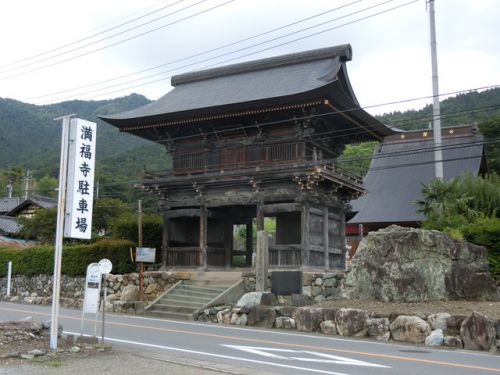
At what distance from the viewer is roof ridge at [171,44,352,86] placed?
85.3 ft

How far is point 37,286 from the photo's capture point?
101 feet

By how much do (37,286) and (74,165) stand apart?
21.8m

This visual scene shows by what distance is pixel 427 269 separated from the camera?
17234 millimetres

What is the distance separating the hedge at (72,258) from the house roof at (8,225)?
17.5 m

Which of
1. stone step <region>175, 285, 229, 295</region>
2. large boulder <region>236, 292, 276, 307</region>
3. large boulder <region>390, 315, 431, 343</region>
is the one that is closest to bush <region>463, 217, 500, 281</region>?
large boulder <region>390, 315, 431, 343</region>

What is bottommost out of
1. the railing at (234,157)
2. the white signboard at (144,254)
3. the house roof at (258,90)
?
the white signboard at (144,254)

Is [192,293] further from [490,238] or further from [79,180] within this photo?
[79,180]

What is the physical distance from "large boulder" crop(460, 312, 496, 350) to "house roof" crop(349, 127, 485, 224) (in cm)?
2162

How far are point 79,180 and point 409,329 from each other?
9.45 m

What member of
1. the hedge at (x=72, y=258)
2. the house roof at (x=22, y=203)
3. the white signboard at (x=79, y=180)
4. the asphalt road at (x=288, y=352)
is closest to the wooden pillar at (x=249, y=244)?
the hedge at (x=72, y=258)

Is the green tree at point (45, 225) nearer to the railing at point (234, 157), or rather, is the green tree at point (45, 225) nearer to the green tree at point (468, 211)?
the railing at point (234, 157)

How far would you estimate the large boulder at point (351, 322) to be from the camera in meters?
15.5

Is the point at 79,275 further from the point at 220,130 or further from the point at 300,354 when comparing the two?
the point at 300,354

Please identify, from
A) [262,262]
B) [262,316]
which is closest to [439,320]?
[262,316]
